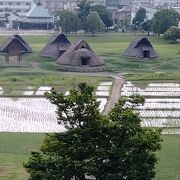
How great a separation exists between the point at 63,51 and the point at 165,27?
21.8 meters

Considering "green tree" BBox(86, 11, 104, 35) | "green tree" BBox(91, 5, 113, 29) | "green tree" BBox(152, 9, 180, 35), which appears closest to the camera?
"green tree" BBox(152, 9, 180, 35)

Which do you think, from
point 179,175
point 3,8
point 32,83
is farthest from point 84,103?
point 3,8

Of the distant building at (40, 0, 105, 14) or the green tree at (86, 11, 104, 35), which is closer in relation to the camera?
the green tree at (86, 11, 104, 35)

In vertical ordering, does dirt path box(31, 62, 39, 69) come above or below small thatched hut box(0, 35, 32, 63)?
below

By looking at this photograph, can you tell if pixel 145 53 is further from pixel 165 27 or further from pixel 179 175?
pixel 179 175

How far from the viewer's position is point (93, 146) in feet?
45.8

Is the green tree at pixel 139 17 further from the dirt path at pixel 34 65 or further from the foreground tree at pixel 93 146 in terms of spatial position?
the foreground tree at pixel 93 146

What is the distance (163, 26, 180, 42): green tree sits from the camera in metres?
66.4

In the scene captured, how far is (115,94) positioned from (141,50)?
18.2m

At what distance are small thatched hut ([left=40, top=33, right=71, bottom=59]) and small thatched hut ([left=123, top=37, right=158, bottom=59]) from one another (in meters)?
6.65

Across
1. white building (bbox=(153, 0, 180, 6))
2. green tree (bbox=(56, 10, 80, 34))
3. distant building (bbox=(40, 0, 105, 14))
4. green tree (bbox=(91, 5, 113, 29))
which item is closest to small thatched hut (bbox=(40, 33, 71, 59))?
green tree (bbox=(56, 10, 80, 34))

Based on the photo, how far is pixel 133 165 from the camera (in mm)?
13969

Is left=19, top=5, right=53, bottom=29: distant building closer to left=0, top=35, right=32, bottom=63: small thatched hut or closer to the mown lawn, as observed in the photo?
the mown lawn

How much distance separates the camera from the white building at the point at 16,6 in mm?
111312
